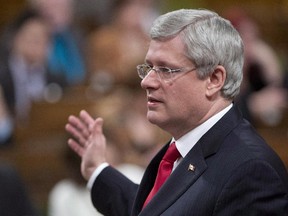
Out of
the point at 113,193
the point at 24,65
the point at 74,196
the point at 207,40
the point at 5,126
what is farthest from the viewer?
the point at 24,65

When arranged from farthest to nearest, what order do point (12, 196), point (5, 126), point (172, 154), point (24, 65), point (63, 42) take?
point (63, 42) → point (24, 65) → point (5, 126) → point (12, 196) → point (172, 154)

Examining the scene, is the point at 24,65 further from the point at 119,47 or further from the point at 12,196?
the point at 12,196

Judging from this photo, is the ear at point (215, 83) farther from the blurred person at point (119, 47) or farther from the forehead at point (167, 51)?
the blurred person at point (119, 47)

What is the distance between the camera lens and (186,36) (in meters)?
3.20

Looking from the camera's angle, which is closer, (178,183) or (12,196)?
(178,183)

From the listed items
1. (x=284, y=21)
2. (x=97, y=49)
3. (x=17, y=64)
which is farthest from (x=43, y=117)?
(x=284, y=21)

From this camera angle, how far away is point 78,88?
287 inches

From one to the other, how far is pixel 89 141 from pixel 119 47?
3.87m

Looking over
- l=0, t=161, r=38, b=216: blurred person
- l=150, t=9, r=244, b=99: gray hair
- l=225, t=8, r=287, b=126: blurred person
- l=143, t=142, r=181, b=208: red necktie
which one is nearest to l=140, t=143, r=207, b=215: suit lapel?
l=143, t=142, r=181, b=208: red necktie

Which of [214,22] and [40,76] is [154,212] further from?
[40,76]

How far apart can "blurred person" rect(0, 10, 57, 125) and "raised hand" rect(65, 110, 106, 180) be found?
Result: 3188 millimetres

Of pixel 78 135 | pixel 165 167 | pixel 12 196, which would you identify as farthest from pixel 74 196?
pixel 165 167

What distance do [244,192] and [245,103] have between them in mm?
4095

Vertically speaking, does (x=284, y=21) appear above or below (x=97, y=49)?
below
